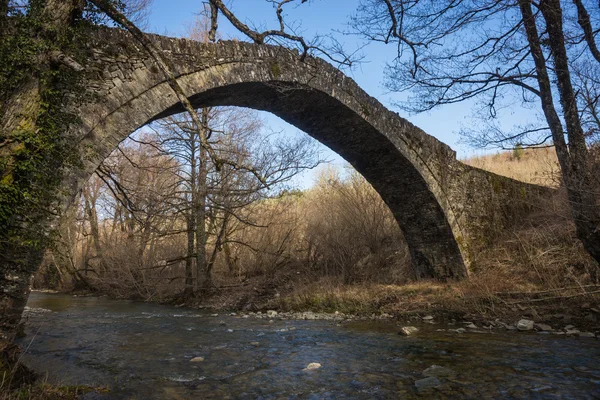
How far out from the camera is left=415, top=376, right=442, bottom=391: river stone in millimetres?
3421

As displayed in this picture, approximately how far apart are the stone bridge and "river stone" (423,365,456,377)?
4000 millimetres

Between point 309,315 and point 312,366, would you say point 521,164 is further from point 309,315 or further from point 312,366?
point 312,366

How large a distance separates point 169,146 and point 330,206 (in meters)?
Answer: 5.46

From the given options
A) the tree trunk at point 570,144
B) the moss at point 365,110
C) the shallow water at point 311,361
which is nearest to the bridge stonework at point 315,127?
the moss at point 365,110

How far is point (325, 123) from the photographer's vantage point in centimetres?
819

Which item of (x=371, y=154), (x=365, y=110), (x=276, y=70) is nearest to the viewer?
(x=276, y=70)

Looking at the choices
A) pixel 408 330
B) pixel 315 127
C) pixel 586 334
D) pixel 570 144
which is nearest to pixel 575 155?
pixel 570 144

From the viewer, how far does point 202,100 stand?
590 centimetres

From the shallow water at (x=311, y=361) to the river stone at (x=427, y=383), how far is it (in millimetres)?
55

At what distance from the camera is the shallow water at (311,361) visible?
3.41 m

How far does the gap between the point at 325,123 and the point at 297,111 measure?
783mm

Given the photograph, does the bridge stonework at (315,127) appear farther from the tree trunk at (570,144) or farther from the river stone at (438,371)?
the river stone at (438,371)

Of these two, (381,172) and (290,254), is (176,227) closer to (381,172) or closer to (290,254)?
(290,254)

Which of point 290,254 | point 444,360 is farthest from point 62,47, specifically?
point 290,254
